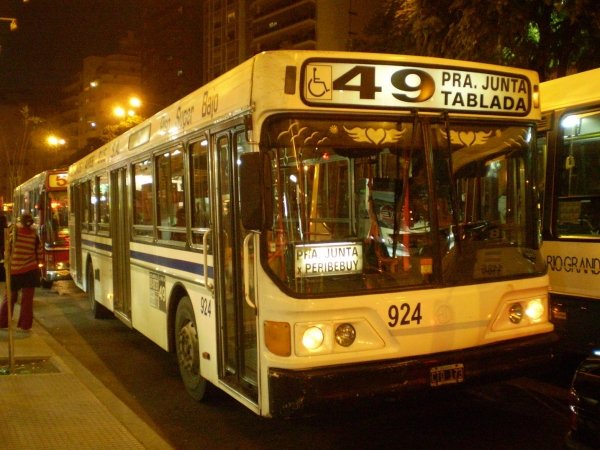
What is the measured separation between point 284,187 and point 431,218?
114 cm

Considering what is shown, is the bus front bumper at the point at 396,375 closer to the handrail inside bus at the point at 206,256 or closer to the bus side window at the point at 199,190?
the handrail inside bus at the point at 206,256

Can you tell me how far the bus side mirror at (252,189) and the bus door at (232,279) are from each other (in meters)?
0.53

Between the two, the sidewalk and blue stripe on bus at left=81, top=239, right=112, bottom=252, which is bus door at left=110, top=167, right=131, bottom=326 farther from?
the sidewalk

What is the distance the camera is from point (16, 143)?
46469mm

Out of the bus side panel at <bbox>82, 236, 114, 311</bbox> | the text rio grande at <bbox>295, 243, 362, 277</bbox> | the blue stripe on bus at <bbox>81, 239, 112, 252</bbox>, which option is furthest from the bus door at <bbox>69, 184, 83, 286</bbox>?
the text rio grande at <bbox>295, 243, 362, 277</bbox>

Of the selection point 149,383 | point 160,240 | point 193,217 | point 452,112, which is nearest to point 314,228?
point 452,112

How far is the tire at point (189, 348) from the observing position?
638 centimetres

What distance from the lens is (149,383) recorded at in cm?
759

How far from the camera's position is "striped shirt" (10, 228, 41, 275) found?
32.7 ft

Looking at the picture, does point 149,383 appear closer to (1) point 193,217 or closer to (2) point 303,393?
(1) point 193,217

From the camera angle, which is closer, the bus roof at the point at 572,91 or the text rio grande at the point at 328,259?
the text rio grande at the point at 328,259

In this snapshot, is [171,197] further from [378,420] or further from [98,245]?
[98,245]

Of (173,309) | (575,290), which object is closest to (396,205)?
(575,290)

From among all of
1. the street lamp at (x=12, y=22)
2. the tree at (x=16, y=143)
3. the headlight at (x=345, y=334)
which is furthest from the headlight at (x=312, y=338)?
the tree at (x=16, y=143)
